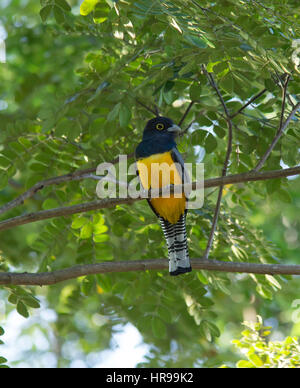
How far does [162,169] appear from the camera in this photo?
520 centimetres

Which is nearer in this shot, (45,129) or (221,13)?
(221,13)

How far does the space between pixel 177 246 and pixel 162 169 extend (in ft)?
3.28

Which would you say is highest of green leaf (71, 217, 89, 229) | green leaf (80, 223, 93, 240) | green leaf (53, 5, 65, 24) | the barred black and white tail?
green leaf (53, 5, 65, 24)

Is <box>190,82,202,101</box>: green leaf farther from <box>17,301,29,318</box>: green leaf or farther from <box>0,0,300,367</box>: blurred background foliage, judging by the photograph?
<box>17,301,29,318</box>: green leaf

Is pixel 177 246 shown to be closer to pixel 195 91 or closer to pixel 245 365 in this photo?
pixel 245 365

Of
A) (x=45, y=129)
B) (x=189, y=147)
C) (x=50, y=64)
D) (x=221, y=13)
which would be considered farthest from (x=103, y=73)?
(x=50, y=64)

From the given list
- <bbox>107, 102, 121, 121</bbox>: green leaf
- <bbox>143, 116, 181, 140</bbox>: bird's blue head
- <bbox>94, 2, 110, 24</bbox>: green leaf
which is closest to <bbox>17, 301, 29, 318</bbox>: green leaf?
<bbox>107, 102, 121, 121</bbox>: green leaf

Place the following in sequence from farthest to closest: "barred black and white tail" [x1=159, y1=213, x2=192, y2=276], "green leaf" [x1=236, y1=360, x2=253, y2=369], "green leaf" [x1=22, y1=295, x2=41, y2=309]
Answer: "barred black and white tail" [x1=159, y1=213, x2=192, y2=276], "green leaf" [x1=22, y1=295, x2=41, y2=309], "green leaf" [x1=236, y1=360, x2=253, y2=369]

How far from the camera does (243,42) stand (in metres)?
3.61

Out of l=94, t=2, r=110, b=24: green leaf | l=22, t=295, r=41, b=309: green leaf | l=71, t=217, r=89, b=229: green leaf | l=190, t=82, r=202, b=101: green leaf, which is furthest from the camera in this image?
l=71, t=217, r=89, b=229: green leaf

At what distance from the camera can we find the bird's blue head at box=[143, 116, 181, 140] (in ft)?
16.6

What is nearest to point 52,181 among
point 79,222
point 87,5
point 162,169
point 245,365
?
point 79,222
